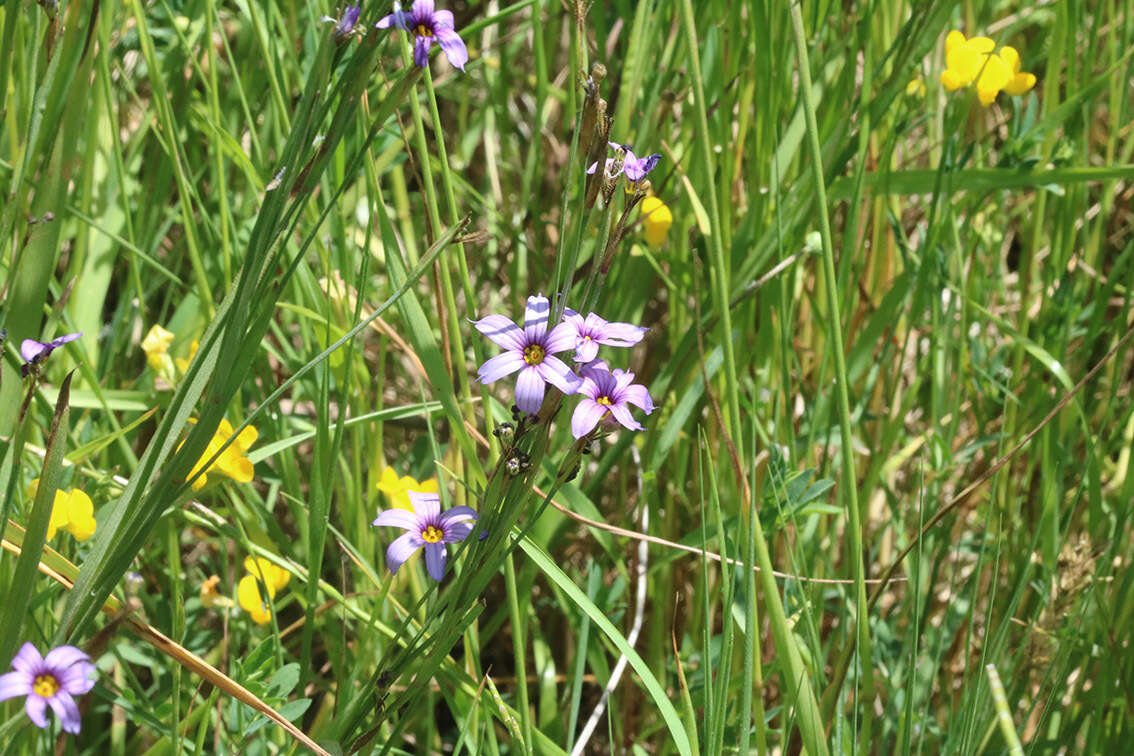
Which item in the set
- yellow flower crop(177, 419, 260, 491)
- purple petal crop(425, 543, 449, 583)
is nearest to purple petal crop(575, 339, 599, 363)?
purple petal crop(425, 543, 449, 583)

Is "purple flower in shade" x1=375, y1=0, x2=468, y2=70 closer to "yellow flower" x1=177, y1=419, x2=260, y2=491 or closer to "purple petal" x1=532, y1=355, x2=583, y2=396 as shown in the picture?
"purple petal" x1=532, y1=355, x2=583, y2=396

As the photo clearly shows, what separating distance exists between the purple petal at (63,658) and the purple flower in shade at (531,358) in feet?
1.03

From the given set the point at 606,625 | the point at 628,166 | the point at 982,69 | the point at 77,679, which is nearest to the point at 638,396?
the point at 628,166

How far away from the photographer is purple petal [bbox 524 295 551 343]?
0.83 meters

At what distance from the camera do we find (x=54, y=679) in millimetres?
689

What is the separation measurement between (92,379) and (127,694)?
1.23ft

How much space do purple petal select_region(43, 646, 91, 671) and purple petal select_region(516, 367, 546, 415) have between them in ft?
1.06

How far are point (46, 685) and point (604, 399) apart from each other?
43cm

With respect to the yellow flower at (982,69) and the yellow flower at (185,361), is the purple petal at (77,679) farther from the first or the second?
the yellow flower at (982,69)

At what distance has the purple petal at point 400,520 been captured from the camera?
0.93 m

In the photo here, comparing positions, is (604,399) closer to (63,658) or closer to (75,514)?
(63,658)

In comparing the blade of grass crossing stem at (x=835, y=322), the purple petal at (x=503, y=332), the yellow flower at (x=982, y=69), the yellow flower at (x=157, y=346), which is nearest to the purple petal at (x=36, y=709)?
the purple petal at (x=503, y=332)

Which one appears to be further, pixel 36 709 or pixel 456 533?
pixel 456 533

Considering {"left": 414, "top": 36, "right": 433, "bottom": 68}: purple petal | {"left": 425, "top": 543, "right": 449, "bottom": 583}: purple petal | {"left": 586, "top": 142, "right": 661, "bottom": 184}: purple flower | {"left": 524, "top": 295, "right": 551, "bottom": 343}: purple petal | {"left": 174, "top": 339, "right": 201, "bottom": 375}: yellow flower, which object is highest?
{"left": 414, "top": 36, "right": 433, "bottom": 68}: purple petal
